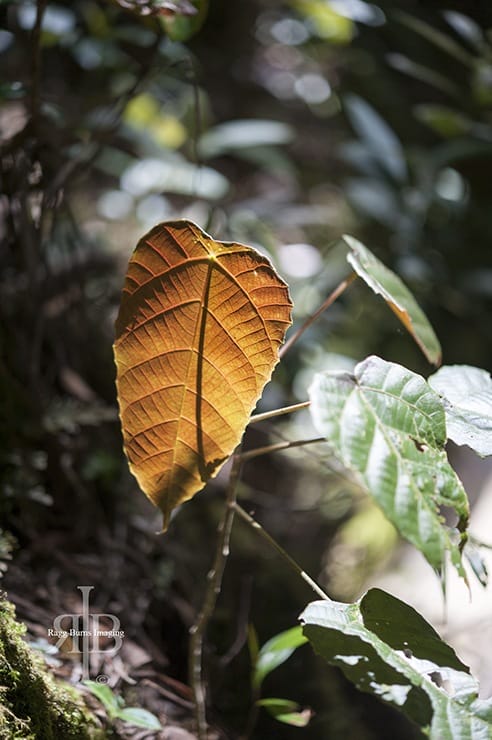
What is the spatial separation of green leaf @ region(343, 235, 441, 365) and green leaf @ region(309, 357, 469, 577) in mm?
137

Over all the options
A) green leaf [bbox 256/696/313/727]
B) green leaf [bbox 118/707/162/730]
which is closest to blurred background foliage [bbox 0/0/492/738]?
green leaf [bbox 256/696/313/727]

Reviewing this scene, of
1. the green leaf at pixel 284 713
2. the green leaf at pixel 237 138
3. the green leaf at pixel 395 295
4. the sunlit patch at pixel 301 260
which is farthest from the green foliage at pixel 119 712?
the green leaf at pixel 237 138

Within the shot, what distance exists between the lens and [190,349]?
690mm

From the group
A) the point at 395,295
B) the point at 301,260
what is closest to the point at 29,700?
the point at 395,295

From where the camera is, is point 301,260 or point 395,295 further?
point 301,260

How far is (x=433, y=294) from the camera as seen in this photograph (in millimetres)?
2064

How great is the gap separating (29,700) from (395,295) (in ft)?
2.13

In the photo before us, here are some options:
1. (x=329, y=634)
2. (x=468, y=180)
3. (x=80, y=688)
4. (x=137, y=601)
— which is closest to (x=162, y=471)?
(x=329, y=634)

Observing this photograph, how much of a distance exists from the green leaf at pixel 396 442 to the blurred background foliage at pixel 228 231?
1.79ft

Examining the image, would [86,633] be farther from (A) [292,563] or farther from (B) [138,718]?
(A) [292,563]

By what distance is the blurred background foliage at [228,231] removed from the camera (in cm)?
112

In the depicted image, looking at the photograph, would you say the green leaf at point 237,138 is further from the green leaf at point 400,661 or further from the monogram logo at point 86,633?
the green leaf at point 400,661

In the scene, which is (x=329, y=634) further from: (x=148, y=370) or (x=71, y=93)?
(x=71, y=93)

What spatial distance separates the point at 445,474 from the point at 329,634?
21 centimetres
